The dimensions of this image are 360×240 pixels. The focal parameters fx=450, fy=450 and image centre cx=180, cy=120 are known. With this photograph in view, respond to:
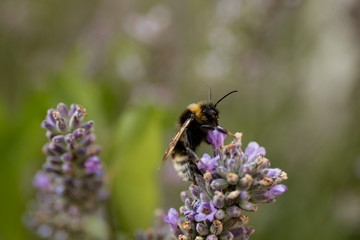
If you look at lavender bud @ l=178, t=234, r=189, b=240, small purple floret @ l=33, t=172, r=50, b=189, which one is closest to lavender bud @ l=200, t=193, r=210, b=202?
lavender bud @ l=178, t=234, r=189, b=240

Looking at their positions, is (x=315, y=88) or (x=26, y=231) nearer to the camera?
(x=26, y=231)

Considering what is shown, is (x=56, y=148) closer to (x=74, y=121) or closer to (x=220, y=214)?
(x=74, y=121)

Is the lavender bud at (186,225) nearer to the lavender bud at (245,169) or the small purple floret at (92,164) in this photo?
the lavender bud at (245,169)

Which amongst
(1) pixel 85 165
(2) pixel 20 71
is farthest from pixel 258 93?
(1) pixel 85 165

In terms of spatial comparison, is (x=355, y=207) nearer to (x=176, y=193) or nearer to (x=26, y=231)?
(x=176, y=193)

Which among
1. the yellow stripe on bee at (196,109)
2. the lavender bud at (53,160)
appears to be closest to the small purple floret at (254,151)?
the yellow stripe on bee at (196,109)

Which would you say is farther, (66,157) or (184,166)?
(184,166)

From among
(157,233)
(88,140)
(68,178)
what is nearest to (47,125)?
(88,140)

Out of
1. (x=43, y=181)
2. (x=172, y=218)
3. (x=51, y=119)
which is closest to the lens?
(x=172, y=218)
